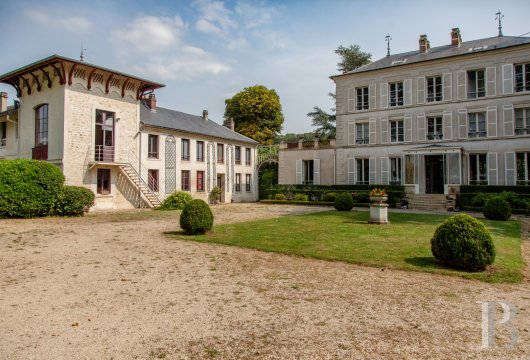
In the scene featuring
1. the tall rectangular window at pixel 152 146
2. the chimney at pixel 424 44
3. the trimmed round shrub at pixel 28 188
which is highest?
the chimney at pixel 424 44

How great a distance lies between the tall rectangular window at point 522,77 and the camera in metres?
22.8

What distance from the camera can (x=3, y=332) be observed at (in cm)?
383

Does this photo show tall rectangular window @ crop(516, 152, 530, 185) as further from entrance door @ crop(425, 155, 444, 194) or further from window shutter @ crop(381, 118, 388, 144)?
window shutter @ crop(381, 118, 388, 144)

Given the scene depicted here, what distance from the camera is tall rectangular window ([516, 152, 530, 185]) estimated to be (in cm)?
2255

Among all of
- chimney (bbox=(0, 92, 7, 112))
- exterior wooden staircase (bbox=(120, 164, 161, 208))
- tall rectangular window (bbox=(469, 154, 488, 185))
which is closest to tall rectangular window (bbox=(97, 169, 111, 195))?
exterior wooden staircase (bbox=(120, 164, 161, 208))

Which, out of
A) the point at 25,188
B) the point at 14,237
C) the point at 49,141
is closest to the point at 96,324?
the point at 14,237

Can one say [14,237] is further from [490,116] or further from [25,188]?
[490,116]

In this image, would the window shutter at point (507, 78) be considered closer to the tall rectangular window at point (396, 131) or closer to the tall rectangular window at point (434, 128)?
the tall rectangular window at point (434, 128)

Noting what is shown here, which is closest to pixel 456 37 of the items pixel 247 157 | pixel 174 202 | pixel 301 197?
pixel 301 197

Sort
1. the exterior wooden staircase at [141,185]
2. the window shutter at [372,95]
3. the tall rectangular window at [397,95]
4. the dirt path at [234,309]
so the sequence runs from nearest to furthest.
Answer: the dirt path at [234,309] < the exterior wooden staircase at [141,185] < the tall rectangular window at [397,95] < the window shutter at [372,95]

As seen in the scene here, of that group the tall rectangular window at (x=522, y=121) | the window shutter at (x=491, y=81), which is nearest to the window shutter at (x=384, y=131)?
the window shutter at (x=491, y=81)

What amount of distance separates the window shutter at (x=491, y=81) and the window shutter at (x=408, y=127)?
17.0 feet

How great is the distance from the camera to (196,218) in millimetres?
10555

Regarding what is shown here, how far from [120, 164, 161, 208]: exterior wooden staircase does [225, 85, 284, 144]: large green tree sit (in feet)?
64.0
